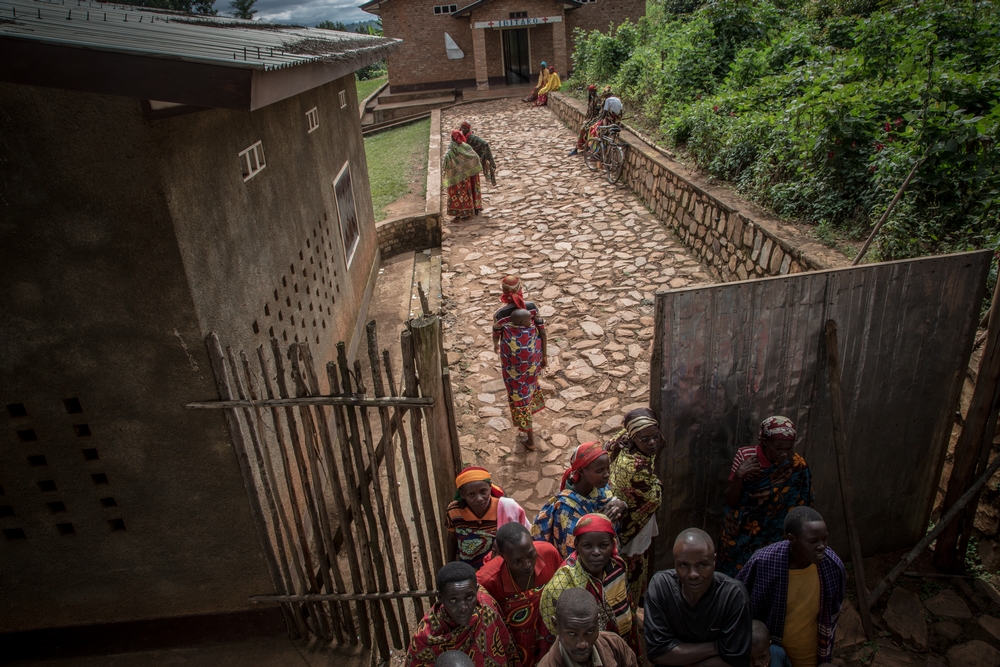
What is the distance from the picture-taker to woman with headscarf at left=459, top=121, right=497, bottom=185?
12.2m

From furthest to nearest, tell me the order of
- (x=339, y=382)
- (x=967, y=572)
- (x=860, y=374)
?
(x=967, y=572), (x=860, y=374), (x=339, y=382)

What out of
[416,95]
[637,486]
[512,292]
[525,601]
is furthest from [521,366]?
[416,95]

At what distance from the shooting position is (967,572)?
13.7 ft

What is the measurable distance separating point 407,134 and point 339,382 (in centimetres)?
1976

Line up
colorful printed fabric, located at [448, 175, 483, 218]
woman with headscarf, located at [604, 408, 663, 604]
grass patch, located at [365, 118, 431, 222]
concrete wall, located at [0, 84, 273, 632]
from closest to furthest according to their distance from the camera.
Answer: concrete wall, located at [0, 84, 273, 632], woman with headscarf, located at [604, 408, 663, 604], colorful printed fabric, located at [448, 175, 483, 218], grass patch, located at [365, 118, 431, 222]

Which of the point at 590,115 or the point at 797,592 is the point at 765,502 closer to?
the point at 797,592

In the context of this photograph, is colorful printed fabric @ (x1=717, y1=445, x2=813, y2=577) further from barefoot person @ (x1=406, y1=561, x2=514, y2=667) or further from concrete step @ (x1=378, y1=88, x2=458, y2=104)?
concrete step @ (x1=378, y1=88, x2=458, y2=104)

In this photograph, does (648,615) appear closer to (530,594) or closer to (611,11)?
(530,594)

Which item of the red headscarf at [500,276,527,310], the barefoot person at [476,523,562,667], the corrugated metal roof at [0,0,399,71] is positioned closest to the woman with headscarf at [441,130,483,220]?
the red headscarf at [500,276,527,310]

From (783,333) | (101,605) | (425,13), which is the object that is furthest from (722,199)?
(425,13)

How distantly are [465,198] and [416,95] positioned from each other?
16.4 metres

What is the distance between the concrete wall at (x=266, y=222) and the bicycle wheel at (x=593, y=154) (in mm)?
6359

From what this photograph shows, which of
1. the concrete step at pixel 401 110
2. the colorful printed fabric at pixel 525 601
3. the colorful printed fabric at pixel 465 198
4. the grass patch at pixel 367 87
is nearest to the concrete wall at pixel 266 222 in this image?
the colorful printed fabric at pixel 525 601

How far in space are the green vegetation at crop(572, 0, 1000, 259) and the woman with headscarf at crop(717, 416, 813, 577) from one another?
115 inches
